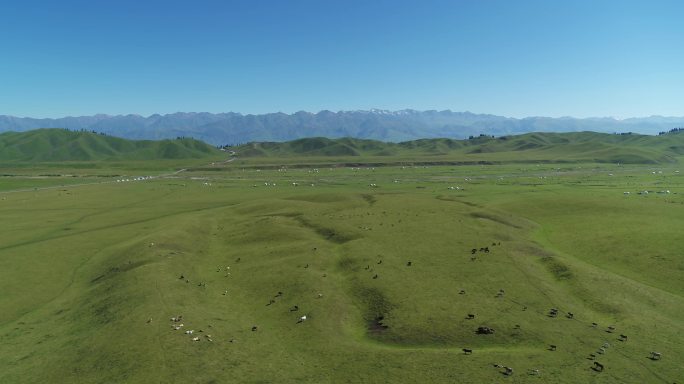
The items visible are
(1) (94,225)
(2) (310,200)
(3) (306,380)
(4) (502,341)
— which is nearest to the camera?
(3) (306,380)

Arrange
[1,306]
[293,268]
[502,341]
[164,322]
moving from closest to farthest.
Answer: [502,341], [164,322], [1,306], [293,268]

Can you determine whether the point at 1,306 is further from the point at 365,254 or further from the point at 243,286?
the point at 365,254

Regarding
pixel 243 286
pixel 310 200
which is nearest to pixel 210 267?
pixel 243 286

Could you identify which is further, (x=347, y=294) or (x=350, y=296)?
(x=347, y=294)
